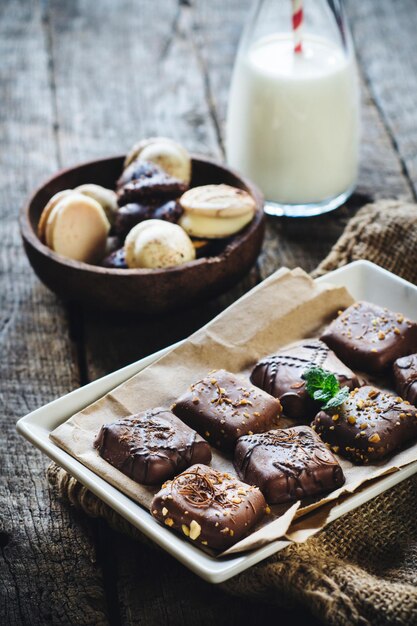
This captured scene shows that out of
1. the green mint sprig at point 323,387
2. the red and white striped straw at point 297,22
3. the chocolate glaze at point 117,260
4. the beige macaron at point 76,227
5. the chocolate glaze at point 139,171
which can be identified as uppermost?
the red and white striped straw at point 297,22

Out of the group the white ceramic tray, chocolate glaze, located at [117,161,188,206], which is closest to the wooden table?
the white ceramic tray

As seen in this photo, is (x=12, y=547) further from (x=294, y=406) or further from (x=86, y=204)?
(x=86, y=204)

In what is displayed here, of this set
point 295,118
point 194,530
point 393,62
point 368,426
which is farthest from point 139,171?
point 393,62

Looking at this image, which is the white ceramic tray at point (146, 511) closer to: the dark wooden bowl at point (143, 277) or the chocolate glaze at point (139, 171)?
the dark wooden bowl at point (143, 277)

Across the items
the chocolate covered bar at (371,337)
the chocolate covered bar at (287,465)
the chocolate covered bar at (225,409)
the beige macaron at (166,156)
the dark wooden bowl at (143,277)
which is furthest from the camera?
the beige macaron at (166,156)

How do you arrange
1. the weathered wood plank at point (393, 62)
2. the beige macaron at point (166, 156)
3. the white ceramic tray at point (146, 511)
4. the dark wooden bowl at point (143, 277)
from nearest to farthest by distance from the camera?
the white ceramic tray at point (146, 511) < the dark wooden bowl at point (143, 277) < the beige macaron at point (166, 156) < the weathered wood plank at point (393, 62)

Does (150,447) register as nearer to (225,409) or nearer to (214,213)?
(225,409)

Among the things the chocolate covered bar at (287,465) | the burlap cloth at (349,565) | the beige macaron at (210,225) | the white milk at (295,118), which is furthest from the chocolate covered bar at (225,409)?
the white milk at (295,118)
